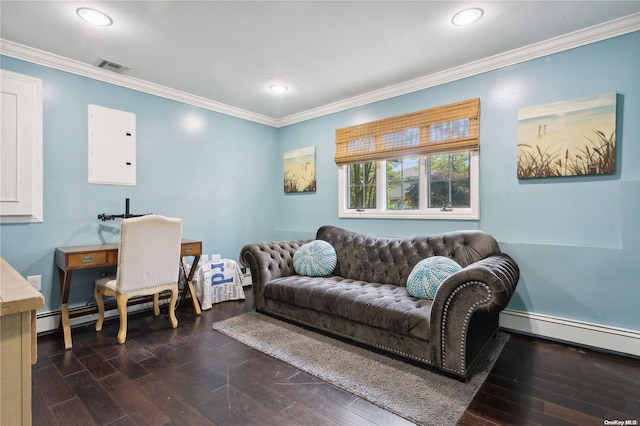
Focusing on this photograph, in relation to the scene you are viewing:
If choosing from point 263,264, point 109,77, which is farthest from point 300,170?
point 109,77

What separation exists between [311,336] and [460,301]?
51.2 inches

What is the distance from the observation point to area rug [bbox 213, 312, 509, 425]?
68.2 inches

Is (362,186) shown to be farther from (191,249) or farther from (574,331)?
(574,331)

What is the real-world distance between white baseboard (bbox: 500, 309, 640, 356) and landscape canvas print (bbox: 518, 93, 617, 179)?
1.18 meters

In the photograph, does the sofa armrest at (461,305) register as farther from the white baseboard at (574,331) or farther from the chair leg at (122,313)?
the chair leg at (122,313)

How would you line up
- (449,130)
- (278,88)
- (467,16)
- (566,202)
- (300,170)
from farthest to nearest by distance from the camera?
1. (300,170)
2. (278,88)
3. (449,130)
4. (566,202)
5. (467,16)

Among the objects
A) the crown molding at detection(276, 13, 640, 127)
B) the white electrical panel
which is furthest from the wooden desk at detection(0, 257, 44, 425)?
the crown molding at detection(276, 13, 640, 127)

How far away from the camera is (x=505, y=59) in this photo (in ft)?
9.21

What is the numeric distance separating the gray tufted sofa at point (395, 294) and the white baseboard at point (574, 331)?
25 cm

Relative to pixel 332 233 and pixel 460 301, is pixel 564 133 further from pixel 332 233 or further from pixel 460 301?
pixel 332 233

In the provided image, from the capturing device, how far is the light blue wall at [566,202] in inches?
91.0

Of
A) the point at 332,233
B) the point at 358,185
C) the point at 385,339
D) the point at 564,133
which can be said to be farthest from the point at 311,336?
the point at 564,133

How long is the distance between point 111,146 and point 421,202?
3257mm

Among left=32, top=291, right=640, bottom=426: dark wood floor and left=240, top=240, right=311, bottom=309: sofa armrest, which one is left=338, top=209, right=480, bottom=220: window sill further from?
left=32, top=291, right=640, bottom=426: dark wood floor
